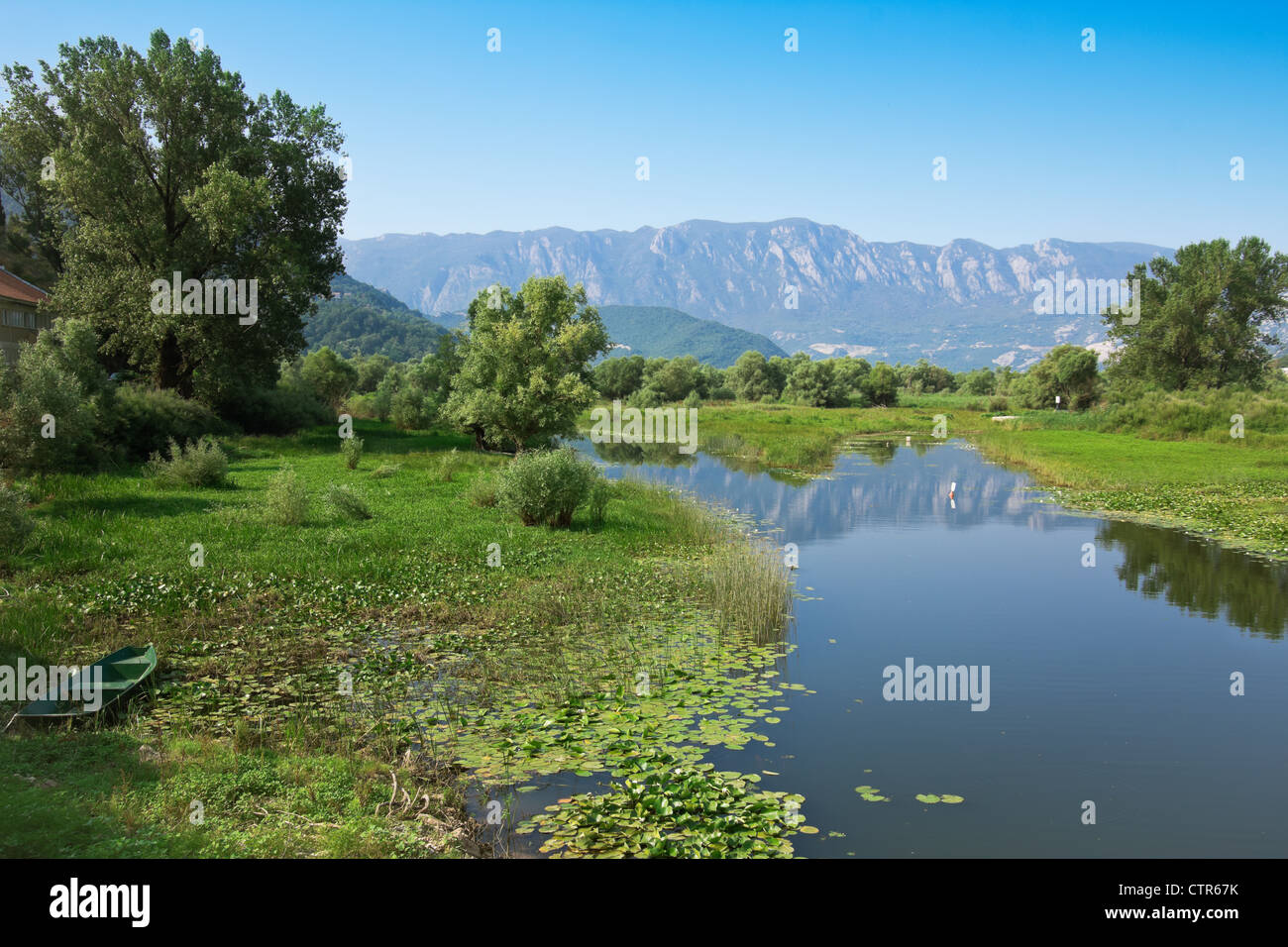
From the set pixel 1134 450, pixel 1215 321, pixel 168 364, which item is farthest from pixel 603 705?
pixel 1215 321

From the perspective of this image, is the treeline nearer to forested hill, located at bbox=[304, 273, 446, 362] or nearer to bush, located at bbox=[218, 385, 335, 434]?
bush, located at bbox=[218, 385, 335, 434]

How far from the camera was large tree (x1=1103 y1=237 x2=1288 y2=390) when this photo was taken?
6669 centimetres

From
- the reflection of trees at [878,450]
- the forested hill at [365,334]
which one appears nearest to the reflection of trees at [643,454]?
the reflection of trees at [878,450]

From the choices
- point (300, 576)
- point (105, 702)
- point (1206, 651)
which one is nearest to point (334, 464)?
point (300, 576)

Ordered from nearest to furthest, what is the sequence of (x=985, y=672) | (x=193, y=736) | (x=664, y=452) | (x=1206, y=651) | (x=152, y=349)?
(x=193, y=736)
(x=985, y=672)
(x=1206, y=651)
(x=152, y=349)
(x=664, y=452)

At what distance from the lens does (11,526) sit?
15742mm

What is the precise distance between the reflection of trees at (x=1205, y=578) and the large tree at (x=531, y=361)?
23.2 meters

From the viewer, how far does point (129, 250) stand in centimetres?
3600

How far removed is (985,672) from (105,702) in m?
12.9

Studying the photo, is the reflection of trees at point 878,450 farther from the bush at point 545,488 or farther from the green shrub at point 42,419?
the green shrub at point 42,419

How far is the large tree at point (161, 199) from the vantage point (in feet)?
115
